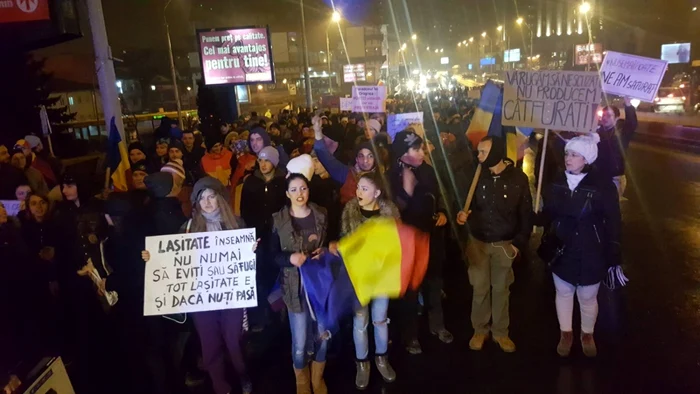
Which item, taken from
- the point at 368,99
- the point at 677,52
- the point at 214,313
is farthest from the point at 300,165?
the point at 677,52

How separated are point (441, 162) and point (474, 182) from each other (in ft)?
7.85

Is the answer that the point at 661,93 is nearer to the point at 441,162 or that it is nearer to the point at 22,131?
the point at 441,162

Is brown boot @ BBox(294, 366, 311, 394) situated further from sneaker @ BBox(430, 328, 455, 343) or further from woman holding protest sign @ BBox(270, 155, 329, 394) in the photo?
sneaker @ BBox(430, 328, 455, 343)

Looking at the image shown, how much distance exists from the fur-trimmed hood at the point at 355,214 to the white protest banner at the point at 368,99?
7037mm

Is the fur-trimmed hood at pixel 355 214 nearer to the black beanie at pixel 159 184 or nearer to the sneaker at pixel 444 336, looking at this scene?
the black beanie at pixel 159 184

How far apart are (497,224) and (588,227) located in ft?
2.29

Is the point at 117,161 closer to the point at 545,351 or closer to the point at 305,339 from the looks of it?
the point at 305,339

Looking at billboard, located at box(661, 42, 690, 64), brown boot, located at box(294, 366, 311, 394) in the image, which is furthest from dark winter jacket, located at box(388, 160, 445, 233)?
billboard, located at box(661, 42, 690, 64)

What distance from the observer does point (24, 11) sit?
7.44 meters

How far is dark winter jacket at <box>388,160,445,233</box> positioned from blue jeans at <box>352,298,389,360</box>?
Answer: 77 centimetres

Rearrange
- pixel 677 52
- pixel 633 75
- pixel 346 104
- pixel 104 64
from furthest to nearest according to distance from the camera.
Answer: pixel 677 52, pixel 346 104, pixel 104 64, pixel 633 75

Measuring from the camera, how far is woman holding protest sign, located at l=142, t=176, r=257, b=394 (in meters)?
3.98

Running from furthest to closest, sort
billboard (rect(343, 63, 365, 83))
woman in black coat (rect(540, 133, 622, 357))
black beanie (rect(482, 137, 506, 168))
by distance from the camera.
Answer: billboard (rect(343, 63, 365, 83))
black beanie (rect(482, 137, 506, 168))
woman in black coat (rect(540, 133, 622, 357))

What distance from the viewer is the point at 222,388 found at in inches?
168
